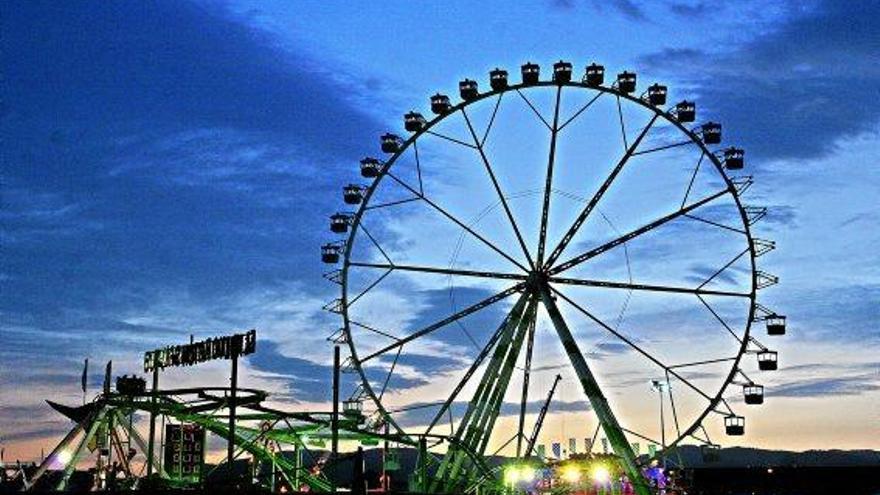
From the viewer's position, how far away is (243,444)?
34250 mm

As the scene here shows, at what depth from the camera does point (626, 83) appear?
34562mm

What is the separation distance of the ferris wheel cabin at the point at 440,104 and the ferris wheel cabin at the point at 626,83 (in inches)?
265

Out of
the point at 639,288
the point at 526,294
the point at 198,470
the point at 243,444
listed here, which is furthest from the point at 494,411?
the point at 198,470

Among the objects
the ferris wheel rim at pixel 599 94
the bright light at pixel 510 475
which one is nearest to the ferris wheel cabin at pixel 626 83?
the ferris wheel rim at pixel 599 94

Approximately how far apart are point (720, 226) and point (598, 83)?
7.09 meters

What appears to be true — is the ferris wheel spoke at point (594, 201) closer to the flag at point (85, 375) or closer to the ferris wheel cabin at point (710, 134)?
the ferris wheel cabin at point (710, 134)

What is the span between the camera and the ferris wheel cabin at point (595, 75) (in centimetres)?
3494

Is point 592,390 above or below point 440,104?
below

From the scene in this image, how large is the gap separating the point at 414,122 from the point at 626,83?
27.6 feet

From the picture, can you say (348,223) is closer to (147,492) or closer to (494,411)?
(494,411)

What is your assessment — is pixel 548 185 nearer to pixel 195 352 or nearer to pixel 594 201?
pixel 594 201

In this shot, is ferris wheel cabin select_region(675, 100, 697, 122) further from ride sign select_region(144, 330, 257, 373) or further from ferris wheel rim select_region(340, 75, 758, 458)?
ride sign select_region(144, 330, 257, 373)

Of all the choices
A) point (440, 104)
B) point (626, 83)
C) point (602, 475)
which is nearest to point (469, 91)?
point (440, 104)

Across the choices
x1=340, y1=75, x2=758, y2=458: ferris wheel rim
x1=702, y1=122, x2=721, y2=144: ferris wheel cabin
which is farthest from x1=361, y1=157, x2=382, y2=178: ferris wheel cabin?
x1=702, y1=122, x2=721, y2=144: ferris wheel cabin
